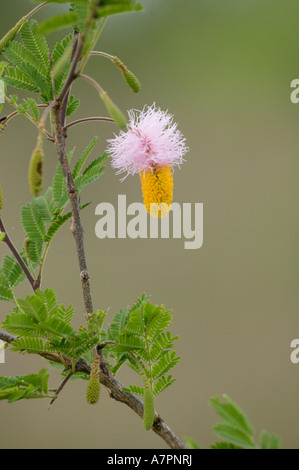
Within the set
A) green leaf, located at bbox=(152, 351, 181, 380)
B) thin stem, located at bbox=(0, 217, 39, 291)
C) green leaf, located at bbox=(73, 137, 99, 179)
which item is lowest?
green leaf, located at bbox=(152, 351, 181, 380)

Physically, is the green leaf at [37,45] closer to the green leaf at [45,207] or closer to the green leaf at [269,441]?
the green leaf at [45,207]

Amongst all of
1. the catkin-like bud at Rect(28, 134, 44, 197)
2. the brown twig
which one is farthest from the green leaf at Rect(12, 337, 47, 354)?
the catkin-like bud at Rect(28, 134, 44, 197)

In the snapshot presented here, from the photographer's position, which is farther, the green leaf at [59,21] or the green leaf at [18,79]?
the green leaf at [18,79]

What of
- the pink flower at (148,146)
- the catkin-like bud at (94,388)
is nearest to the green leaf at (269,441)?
the catkin-like bud at (94,388)

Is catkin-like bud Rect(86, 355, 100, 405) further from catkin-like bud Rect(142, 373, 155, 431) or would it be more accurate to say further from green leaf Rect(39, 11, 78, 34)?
green leaf Rect(39, 11, 78, 34)

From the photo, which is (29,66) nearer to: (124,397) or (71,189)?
(71,189)

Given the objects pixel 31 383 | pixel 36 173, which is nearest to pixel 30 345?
pixel 31 383

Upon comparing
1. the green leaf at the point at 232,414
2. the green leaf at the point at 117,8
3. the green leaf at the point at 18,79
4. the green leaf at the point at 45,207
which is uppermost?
the green leaf at the point at 18,79
